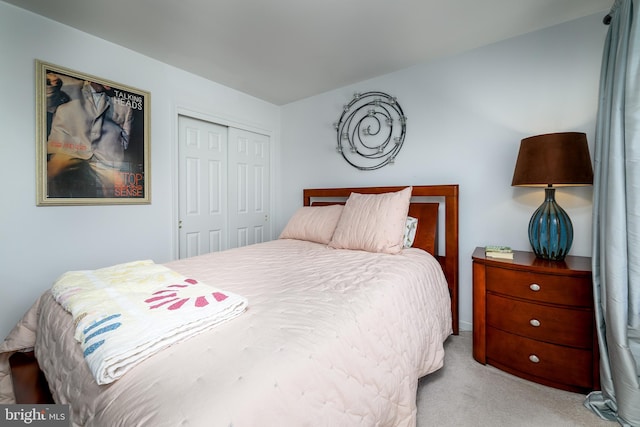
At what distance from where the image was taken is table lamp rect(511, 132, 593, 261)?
1640 millimetres

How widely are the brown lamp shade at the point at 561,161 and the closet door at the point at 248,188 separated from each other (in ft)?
9.12

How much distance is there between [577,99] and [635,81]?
79 centimetres

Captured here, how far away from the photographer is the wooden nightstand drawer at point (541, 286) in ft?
5.08

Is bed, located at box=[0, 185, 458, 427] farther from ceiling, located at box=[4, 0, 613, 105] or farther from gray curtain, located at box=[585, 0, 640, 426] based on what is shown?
ceiling, located at box=[4, 0, 613, 105]

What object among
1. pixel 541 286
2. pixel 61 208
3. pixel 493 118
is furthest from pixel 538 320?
pixel 61 208

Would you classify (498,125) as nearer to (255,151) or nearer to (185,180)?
(255,151)

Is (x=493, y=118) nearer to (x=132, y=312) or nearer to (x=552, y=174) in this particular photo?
(x=552, y=174)

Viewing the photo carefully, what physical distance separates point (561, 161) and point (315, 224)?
184 centimetres

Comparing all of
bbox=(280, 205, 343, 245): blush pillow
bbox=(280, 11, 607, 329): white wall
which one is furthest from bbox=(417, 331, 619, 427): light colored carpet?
bbox=(280, 205, 343, 245): blush pillow

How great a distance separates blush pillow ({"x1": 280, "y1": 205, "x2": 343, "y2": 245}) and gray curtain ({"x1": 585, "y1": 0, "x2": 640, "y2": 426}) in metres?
1.75

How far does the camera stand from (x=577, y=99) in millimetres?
1920

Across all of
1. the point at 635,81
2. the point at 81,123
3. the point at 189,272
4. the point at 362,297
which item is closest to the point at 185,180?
the point at 81,123

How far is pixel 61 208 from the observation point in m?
2.02

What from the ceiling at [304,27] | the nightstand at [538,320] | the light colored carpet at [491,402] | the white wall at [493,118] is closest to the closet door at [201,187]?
the ceiling at [304,27]
